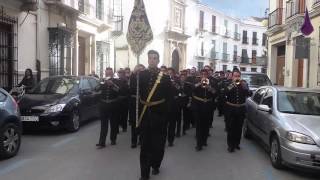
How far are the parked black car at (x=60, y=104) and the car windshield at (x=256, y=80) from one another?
6.92 m

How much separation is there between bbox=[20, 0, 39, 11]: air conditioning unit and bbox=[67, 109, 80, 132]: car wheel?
6.49m

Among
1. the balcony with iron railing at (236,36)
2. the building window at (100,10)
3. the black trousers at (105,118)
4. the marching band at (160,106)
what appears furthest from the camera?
the balcony with iron railing at (236,36)

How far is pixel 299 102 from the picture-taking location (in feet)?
28.4

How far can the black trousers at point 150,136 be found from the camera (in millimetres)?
6754

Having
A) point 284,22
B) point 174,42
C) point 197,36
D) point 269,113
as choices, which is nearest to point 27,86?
point 269,113

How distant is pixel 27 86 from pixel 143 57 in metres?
27.5

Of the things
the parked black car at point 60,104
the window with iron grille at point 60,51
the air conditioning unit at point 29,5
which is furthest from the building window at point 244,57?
the parked black car at point 60,104

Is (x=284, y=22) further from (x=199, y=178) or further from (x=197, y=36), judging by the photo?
(x=197, y=36)

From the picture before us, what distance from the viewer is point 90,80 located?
13656mm

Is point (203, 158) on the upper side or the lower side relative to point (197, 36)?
lower

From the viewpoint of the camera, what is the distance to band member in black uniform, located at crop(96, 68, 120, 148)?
9422 mm

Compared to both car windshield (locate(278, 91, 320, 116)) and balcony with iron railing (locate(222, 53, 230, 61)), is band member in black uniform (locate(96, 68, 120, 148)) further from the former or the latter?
balcony with iron railing (locate(222, 53, 230, 61))

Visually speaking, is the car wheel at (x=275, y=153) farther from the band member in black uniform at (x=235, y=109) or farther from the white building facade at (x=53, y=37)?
the white building facade at (x=53, y=37)

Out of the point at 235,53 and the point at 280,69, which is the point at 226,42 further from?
the point at 280,69
